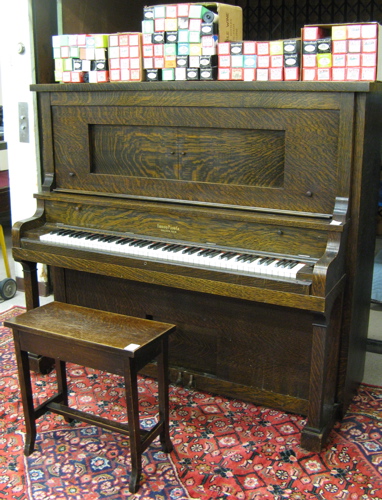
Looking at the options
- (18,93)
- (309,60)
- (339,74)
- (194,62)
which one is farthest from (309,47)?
(18,93)

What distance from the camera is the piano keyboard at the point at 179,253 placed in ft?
7.74

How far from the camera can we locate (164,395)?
93.2 inches

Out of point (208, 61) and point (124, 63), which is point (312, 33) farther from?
point (124, 63)

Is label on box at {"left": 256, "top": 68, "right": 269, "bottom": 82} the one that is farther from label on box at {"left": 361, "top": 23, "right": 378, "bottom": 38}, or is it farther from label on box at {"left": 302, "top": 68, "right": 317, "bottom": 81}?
label on box at {"left": 361, "top": 23, "right": 378, "bottom": 38}

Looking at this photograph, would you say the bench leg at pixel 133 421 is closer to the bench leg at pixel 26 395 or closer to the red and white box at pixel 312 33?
the bench leg at pixel 26 395

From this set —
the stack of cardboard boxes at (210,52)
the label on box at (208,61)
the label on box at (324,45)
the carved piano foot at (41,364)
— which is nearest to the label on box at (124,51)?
the stack of cardboard boxes at (210,52)

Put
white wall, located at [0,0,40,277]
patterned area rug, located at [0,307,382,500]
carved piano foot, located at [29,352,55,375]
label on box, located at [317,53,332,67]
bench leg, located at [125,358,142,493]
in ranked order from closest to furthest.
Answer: bench leg, located at [125,358,142,493]
patterned area rug, located at [0,307,382,500]
label on box, located at [317,53,332,67]
carved piano foot, located at [29,352,55,375]
white wall, located at [0,0,40,277]

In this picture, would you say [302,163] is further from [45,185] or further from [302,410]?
[45,185]

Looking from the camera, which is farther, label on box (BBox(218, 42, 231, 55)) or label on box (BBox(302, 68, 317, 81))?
label on box (BBox(218, 42, 231, 55))

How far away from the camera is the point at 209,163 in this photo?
8.73 ft

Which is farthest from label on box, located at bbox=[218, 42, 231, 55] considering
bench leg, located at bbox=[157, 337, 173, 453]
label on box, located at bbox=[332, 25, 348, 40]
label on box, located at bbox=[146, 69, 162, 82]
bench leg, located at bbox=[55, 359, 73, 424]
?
bench leg, located at bbox=[55, 359, 73, 424]

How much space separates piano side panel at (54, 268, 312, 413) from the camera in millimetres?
2633

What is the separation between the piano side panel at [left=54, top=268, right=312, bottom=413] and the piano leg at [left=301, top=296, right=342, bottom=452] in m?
0.11

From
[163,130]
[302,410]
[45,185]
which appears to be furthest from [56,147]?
[302,410]
